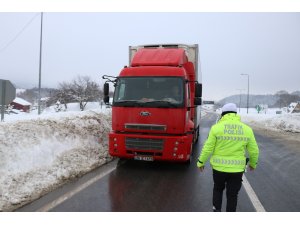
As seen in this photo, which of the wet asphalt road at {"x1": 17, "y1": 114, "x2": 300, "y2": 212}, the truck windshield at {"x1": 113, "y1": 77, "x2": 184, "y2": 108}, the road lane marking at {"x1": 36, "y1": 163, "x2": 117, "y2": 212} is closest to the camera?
the road lane marking at {"x1": 36, "y1": 163, "x2": 117, "y2": 212}

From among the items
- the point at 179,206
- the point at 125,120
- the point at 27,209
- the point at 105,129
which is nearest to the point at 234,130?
the point at 179,206

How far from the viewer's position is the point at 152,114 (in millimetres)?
8320

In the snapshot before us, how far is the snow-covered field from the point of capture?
637 centimetres

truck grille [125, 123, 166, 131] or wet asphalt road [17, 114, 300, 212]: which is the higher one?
truck grille [125, 123, 166, 131]

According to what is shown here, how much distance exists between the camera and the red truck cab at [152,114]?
832 cm

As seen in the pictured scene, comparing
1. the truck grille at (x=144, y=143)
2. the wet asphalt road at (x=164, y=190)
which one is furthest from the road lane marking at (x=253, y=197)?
the truck grille at (x=144, y=143)

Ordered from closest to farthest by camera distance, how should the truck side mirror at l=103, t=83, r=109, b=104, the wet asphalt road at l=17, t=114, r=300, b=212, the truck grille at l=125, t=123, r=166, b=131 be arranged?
1. the wet asphalt road at l=17, t=114, r=300, b=212
2. the truck grille at l=125, t=123, r=166, b=131
3. the truck side mirror at l=103, t=83, r=109, b=104

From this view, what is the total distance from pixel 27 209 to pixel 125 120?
12.6ft

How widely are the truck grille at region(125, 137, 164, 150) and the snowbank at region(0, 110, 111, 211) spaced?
1.31 metres

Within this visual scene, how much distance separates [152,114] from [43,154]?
333cm

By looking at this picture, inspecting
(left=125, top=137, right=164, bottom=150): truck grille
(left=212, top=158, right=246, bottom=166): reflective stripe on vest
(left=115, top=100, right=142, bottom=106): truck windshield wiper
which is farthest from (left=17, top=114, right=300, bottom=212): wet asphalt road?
(left=115, top=100, right=142, bottom=106): truck windshield wiper

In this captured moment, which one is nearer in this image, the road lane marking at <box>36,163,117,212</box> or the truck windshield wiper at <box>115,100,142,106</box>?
the road lane marking at <box>36,163,117,212</box>

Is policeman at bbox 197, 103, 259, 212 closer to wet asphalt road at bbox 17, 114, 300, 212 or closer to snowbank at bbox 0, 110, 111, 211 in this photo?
wet asphalt road at bbox 17, 114, 300, 212

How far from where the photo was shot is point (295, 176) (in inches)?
330
